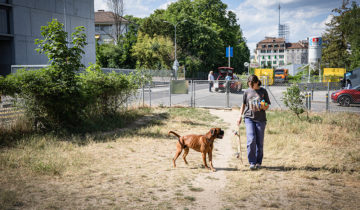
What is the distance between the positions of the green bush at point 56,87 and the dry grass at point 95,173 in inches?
33.0

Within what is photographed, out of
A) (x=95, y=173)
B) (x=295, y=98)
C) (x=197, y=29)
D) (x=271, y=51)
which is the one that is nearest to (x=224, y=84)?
(x=295, y=98)

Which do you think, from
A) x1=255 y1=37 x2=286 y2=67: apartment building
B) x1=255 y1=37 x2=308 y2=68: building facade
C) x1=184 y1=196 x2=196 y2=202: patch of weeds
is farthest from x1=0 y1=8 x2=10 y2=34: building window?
x1=255 y1=37 x2=286 y2=67: apartment building

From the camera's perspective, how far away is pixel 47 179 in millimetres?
4957

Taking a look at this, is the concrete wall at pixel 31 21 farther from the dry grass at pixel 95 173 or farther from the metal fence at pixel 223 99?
the dry grass at pixel 95 173

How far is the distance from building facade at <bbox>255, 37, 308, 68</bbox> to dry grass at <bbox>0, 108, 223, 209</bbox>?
464 feet

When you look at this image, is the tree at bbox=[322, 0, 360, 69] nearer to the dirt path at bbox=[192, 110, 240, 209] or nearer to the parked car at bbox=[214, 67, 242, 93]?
the parked car at bbox=[214, 67, 242, 93]

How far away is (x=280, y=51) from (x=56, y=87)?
5857 inches

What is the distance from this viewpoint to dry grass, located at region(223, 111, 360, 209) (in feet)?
13.6

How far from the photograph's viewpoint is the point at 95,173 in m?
5.36

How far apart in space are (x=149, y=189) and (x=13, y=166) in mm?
2864

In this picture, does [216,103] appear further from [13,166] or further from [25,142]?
[13,166]

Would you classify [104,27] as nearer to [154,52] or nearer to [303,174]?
[154,52]

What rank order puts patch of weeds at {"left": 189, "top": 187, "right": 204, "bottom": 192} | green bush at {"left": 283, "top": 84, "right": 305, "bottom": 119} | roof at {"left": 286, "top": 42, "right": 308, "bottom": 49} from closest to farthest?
patch of weeds at {"left": 189, "top": 187, "right": 204, "bottom": 192}, green bush at {"left": 283, "top": 84, "right": 305, "bottom": 119}, roof at {"left": 286, "top": 42, "right": 308, "bottom": 49}

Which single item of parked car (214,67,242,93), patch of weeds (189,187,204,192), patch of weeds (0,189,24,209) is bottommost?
patch of weeds (189,187,204,192)
